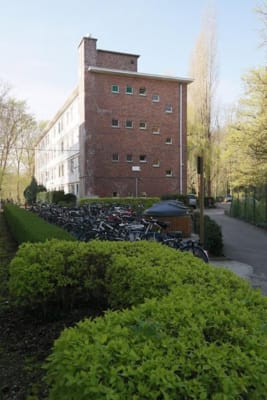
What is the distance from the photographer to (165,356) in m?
1.74

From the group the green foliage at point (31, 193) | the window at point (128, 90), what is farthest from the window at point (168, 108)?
the green foliage at point (31, 193)

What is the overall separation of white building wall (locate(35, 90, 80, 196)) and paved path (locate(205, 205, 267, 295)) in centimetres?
1856

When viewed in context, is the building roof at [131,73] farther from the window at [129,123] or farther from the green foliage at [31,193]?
the green foliage at [31,193]

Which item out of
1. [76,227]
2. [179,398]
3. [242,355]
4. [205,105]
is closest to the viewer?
[179,398]

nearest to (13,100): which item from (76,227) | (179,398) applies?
(76,227)

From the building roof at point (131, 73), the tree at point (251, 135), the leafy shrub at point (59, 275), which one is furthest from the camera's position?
the building roof at point (131, 73)

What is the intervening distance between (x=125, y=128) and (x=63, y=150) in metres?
10.8

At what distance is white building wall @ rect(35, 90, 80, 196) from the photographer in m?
31.8

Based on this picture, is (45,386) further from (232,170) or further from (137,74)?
(137,74)

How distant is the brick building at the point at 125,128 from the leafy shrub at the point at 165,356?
25835mm

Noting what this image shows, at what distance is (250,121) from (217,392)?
20.6 m

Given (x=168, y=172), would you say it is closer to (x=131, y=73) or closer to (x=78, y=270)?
(x=131, y=73)

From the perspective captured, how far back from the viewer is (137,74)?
94.4ft

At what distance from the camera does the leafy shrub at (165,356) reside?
1586 millimetres
